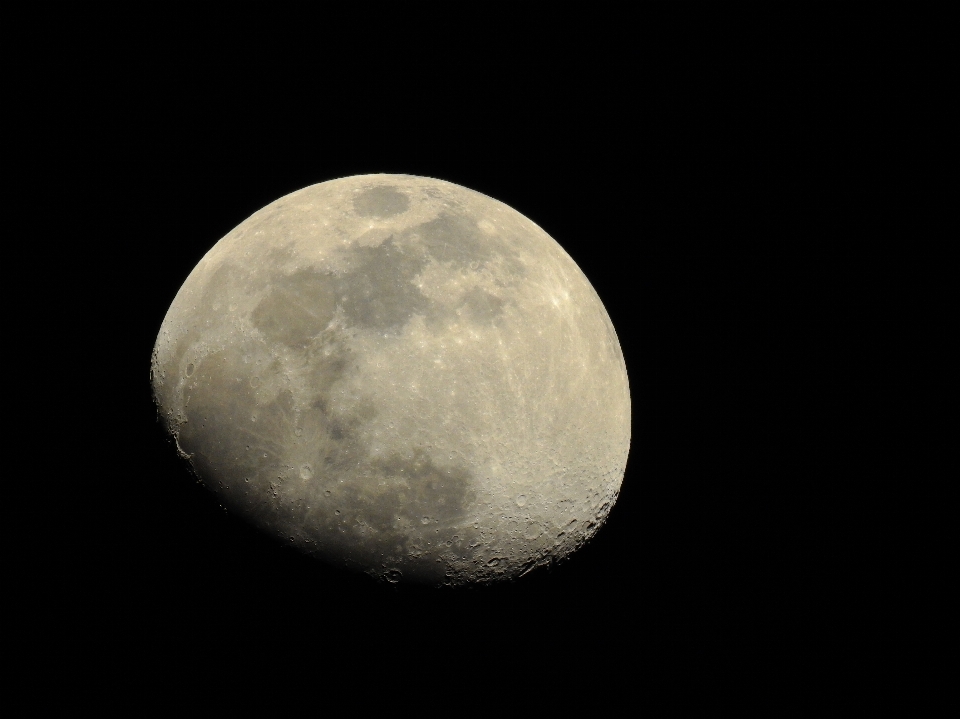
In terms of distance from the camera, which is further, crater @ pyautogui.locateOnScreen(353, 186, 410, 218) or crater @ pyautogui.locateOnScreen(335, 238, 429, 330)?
crater @ pyautogui.locateOnScreen(353, 186, 410, 218)

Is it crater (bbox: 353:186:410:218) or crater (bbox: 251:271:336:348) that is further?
crater (bbox: 353:186:410:218)

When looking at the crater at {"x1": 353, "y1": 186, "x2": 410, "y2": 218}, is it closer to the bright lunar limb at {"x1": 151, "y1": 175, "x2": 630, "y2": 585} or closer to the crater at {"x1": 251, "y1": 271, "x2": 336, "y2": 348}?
the bright lunar limb at {"x1": 151, "y1": 175, "x2": 630, "y2": 585}

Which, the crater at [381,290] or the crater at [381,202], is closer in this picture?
the crater at [381,290]

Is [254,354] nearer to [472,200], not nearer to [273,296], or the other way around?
[273,296]

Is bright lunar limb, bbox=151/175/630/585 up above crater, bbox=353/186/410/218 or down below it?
below

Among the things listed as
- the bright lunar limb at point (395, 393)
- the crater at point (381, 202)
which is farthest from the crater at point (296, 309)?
the crater at point (381, 202)

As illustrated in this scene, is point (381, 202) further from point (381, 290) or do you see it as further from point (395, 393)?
point (395, 393)

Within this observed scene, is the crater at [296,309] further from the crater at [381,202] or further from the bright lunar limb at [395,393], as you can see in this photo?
the crater at [381,202]

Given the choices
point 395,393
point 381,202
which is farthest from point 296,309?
point 381,202

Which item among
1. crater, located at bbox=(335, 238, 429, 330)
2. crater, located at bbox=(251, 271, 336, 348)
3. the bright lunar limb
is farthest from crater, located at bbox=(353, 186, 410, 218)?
crater, located at bbox=(251, 271, 336, 348)
